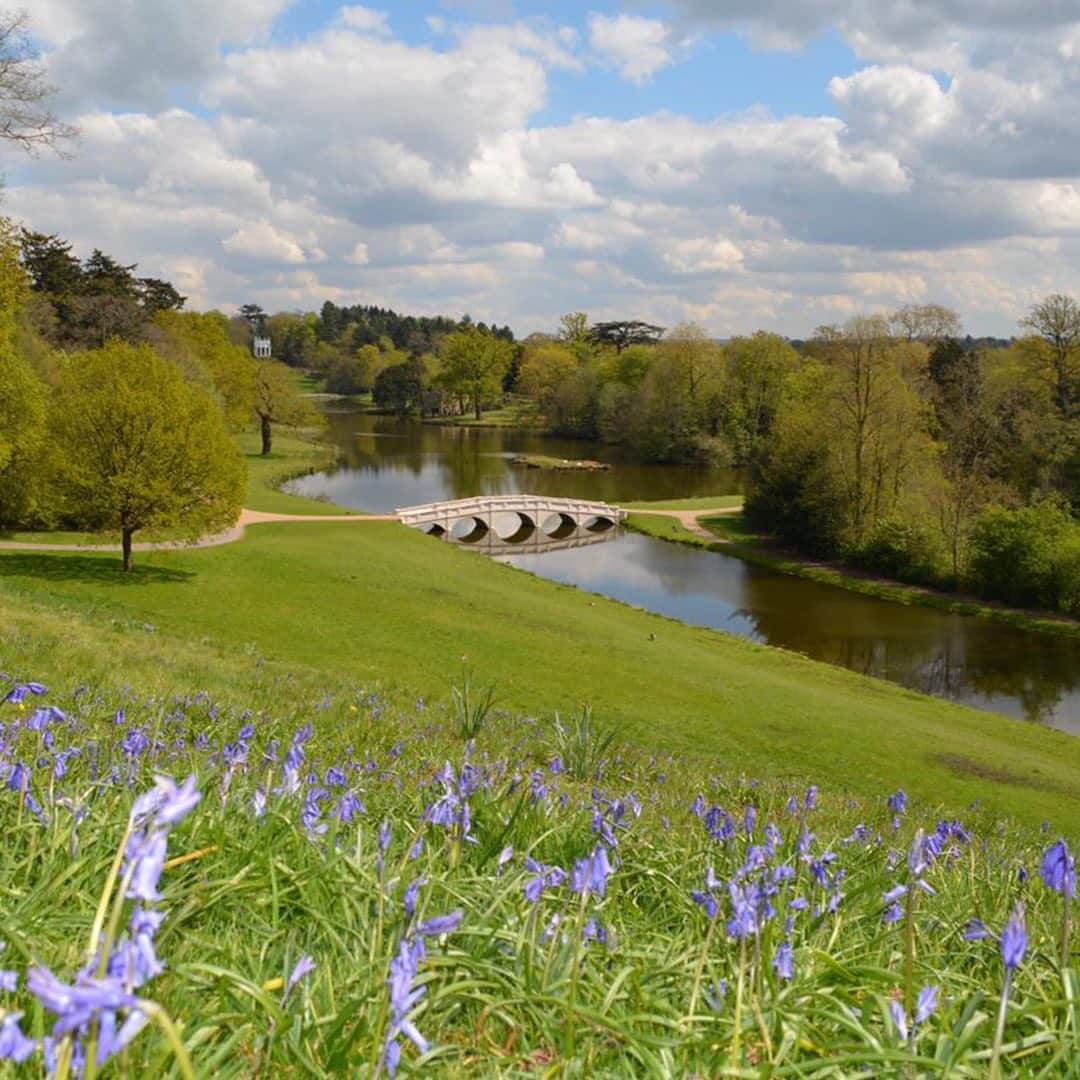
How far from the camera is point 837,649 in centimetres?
3556

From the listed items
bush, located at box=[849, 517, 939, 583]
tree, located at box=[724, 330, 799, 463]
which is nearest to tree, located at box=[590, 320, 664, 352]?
tree, located at box=[724, 330, 799, 463]

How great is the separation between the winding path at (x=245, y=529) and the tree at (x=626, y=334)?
310 ft

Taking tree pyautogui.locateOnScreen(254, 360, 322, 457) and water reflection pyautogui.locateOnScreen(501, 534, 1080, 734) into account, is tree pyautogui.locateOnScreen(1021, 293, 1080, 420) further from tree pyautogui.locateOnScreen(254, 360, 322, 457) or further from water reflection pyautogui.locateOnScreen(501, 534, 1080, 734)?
tree pyautogui.locateOnScreen(254, 360, 322, 457)

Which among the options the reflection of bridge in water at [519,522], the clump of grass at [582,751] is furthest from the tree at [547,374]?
Result: the clump of grass at [582,751]

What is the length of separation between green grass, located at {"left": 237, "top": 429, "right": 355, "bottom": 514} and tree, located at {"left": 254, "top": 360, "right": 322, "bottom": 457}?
7.96 feet

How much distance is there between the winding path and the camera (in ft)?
109

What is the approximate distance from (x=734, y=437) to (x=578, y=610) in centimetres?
5894

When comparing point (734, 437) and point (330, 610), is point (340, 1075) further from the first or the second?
point (734, 437)

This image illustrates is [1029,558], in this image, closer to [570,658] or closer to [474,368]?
[570,658]

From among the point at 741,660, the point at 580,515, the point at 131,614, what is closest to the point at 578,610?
the point at 741,660

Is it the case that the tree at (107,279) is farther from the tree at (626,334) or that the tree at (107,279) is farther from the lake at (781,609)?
the tree at (626,334)

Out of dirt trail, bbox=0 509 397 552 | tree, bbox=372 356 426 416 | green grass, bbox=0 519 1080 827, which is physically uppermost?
tree, bbox=372 356 426 416

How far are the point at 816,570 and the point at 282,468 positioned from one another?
130 feet

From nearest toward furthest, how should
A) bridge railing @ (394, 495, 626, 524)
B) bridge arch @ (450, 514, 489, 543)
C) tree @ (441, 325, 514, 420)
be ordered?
bridge railing @ (394, 495, 626, 524) → bridge arch @ (450, 514, 489, 543) → tree @ (441, 325, 514, 420)
